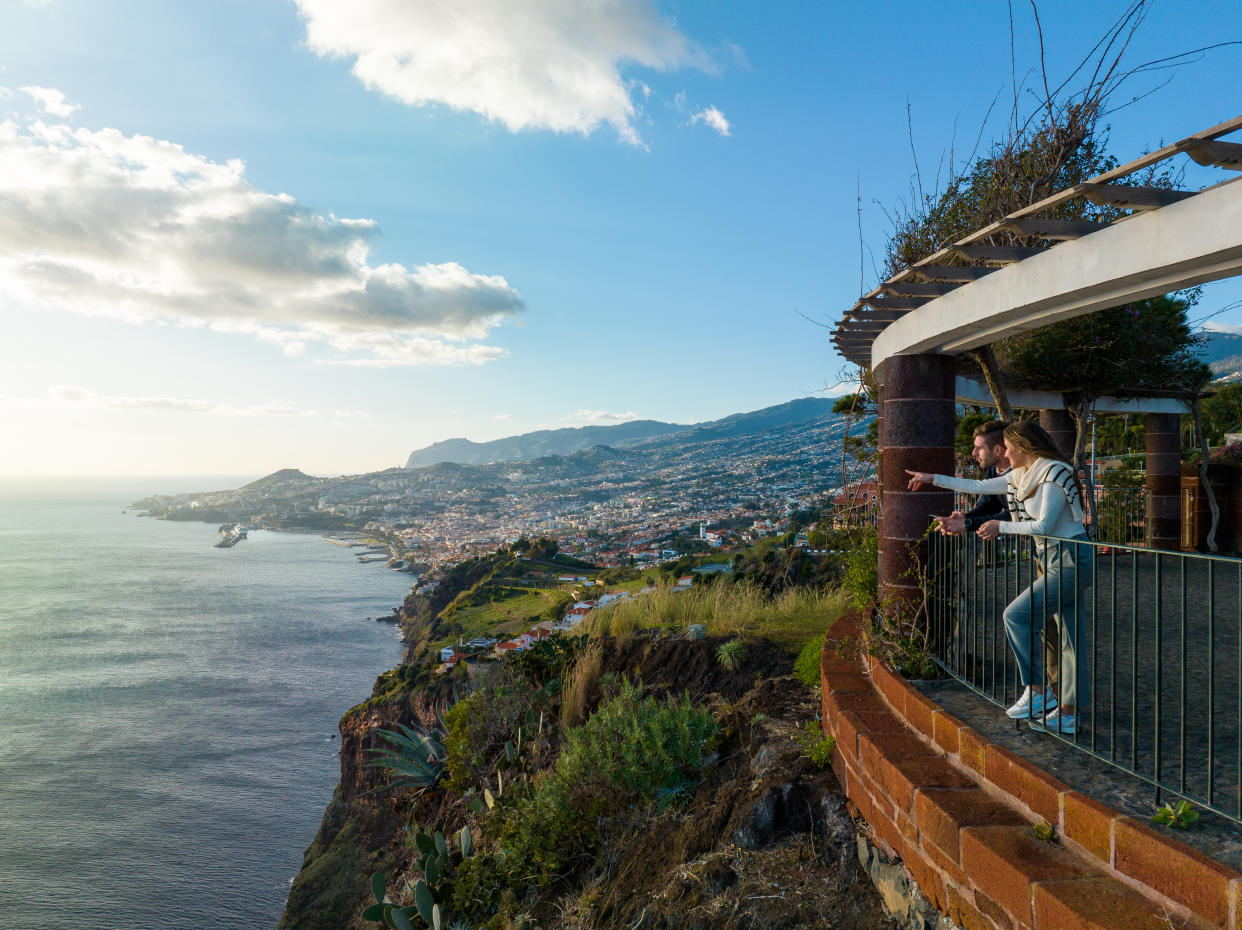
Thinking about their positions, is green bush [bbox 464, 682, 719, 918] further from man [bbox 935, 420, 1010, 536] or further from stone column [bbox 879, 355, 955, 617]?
man [bbox 935, 420, 1010, 536]

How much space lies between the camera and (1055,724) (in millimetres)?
2879

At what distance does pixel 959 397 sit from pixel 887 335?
3.26 metres

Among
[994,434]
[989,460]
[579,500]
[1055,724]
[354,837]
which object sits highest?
[994,434]

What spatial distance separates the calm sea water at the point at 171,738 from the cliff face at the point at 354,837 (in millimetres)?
4257

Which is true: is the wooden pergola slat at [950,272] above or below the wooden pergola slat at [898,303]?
below

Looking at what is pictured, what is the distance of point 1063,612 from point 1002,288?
149 centimetres

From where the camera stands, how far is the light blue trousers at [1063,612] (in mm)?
2777

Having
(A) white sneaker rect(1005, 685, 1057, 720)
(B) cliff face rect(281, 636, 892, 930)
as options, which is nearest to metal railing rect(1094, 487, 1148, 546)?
(B) cliff face rect(281, 636, 892, 930)

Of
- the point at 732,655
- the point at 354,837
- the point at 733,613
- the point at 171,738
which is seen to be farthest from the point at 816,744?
the point at 171,738

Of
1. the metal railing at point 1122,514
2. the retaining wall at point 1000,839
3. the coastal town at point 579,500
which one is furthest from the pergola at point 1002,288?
the coastal town at point 579,500

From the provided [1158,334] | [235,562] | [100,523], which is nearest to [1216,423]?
[1158,334]

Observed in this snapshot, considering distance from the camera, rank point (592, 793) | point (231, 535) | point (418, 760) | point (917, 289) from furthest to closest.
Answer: point (231, 535)
point (418, 760)
point (592, 793)
point (917, 289)

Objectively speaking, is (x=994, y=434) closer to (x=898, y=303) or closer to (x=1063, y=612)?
(x=898, y=303)

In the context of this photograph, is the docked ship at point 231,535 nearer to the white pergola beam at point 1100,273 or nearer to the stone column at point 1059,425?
the stone column at point 1059,425
